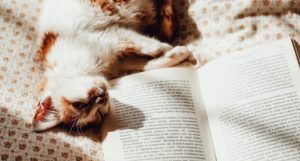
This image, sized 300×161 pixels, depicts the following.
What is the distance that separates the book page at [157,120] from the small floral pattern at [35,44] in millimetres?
100

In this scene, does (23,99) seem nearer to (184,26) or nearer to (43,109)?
(43,109)

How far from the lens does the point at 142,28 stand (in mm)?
1554

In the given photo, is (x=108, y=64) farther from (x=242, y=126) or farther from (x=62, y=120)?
(x=242, y=126)

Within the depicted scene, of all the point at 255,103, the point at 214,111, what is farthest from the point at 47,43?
the point at 255,103

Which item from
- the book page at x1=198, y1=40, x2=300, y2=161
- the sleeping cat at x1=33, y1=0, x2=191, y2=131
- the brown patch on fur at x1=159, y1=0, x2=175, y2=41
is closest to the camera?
the book page at x1=198, y1=40, x2=300, y2=161

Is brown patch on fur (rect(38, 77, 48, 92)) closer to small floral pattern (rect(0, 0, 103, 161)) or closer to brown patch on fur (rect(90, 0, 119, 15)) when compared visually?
small floral pattern (rect(0, 0, 103, 161))

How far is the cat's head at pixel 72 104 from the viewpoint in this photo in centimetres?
126

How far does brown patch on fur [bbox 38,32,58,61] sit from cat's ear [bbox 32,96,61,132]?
19 cm

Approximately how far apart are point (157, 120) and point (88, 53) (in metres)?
0.34

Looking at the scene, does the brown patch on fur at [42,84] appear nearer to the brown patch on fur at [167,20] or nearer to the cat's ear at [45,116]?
the cat's ear at [45,116]

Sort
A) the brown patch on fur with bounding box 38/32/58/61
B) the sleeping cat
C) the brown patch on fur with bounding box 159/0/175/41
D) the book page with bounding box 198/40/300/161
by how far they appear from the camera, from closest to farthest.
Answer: the book page with bounding box 198/40/300/161 → the sleeping cat → the brown patch on fur with bounding box 38/32/58/61 → the brown patch on fur with bounding box 159/0/175/41

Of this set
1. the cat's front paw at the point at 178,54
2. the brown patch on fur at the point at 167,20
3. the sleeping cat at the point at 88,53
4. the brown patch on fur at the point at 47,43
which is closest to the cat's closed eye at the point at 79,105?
the sleeping cat at the point at 88,53

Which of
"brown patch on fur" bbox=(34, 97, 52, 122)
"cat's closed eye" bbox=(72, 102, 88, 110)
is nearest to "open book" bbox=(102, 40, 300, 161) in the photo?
"cat's closed eye" bbox=(72, 102, 88, 110)

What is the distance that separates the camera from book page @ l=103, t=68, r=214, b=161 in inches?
48.6
